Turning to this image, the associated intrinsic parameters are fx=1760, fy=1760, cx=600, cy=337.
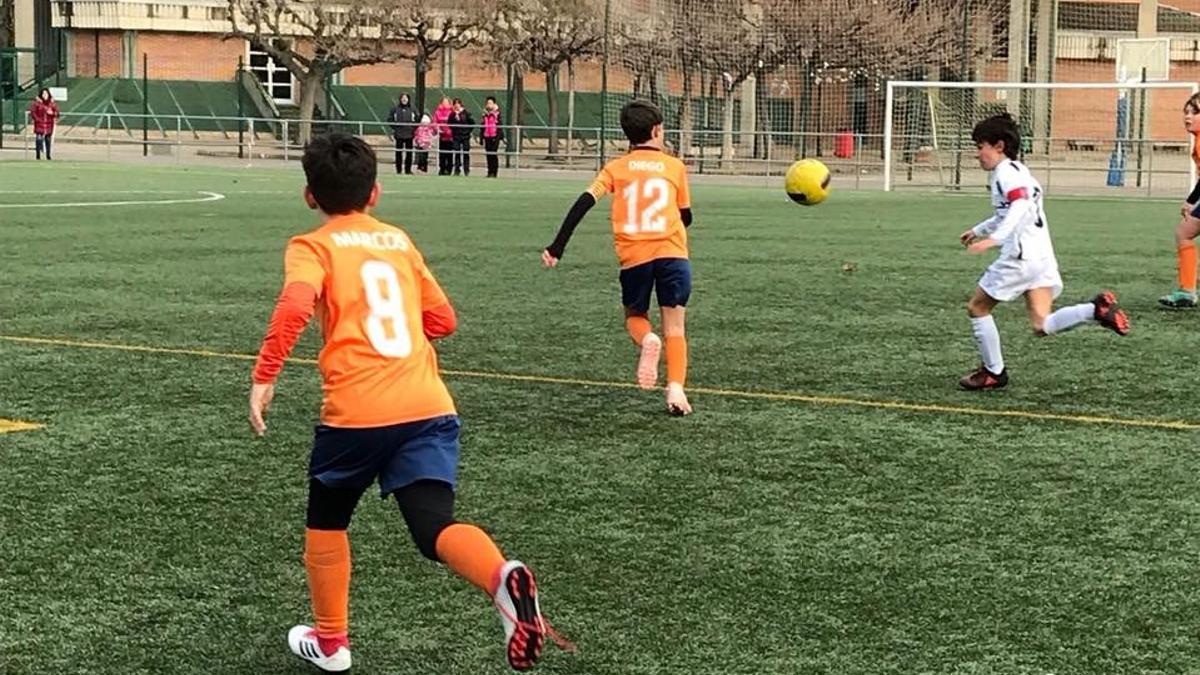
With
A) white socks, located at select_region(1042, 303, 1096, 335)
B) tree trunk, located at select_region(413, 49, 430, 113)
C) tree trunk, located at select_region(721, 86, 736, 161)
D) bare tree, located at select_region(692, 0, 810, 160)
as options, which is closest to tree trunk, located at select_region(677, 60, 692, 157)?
bare tree, located at select_region(692, 0, 810, 160)

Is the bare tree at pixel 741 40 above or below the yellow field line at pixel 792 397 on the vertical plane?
above

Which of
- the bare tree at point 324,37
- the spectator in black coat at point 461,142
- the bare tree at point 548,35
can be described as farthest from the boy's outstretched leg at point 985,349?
the bare tree at point 324,37

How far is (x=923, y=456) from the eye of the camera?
24.4 feet

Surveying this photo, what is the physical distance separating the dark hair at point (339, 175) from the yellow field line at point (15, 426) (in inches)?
148

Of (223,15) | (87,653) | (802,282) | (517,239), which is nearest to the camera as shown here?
(87,653)

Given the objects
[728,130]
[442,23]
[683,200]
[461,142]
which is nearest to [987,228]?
[683,200]

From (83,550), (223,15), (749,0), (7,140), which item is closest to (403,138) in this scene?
(749,0)

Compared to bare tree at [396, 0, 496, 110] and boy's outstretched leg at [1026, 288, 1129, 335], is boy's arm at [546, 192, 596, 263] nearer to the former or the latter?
boy's outstretched leg at [1026, 288, 1129, 335]

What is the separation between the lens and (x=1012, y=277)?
9109 mm

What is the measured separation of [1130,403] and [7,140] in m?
45.8

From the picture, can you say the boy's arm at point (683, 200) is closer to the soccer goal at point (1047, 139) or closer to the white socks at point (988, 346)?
the white socks at point (988, 346)

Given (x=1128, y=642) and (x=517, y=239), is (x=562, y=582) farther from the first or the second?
(x=517, y=239)

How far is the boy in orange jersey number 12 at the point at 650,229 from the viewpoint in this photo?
8.51 metres

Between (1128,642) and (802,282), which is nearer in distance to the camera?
(1128,642)
